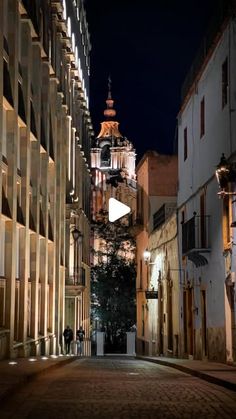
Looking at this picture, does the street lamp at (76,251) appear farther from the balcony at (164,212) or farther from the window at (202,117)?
the window at (202,117)

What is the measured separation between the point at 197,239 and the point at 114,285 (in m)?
45.2

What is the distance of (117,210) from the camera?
49.6 meters

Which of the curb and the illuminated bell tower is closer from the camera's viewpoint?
the curb

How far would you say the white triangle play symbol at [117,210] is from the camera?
46.3m

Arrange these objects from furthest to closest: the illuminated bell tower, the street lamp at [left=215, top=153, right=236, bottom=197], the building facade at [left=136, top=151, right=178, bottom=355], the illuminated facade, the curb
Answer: the illuminated bell tower → the building facade at [left=136, top=151, right=178, bottom=355] → the illuminated facade → the street lamp at [left=215, top=153, right=236, bottom=197] → the curb

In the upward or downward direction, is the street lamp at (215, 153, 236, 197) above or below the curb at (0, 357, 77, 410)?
above

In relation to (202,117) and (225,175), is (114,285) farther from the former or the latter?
(225,175)

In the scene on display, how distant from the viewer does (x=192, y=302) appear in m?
27.7

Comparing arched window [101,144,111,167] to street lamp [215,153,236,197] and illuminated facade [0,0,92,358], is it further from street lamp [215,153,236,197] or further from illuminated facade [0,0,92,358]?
street lamp [215,153,236,197]

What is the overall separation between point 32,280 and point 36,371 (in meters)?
12.8

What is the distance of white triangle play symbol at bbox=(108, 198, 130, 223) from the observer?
1823 inches

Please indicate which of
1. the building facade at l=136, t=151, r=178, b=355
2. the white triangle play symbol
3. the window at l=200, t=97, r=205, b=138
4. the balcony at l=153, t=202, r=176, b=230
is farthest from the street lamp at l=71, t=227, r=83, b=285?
the window at l=200, t=97, r=205, b=138

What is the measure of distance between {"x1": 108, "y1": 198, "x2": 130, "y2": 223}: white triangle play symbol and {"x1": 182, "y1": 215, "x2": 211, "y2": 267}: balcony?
807 inches

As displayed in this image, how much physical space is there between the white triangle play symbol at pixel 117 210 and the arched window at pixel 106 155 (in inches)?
3777
